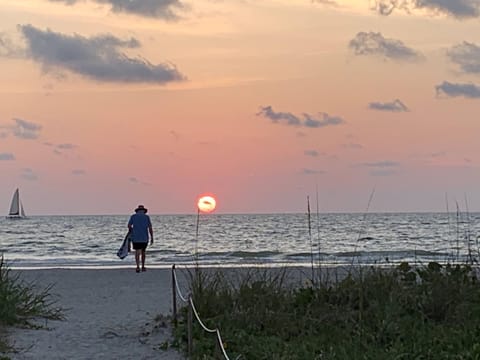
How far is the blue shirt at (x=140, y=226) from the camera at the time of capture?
1931 centimetres

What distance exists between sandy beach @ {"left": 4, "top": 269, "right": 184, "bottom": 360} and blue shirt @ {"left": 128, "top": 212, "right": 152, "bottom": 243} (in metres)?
1.24

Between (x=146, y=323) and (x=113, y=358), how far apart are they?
2.22m

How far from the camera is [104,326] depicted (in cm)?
1145

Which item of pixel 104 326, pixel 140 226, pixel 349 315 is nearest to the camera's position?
pixel 349 315

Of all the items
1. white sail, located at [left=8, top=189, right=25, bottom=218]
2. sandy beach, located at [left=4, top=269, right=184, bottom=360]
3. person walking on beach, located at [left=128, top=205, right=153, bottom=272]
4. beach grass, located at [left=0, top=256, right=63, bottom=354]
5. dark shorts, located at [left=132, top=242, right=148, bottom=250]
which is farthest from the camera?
white sail, located at [left=8, top=189, right=25, bottom=218]

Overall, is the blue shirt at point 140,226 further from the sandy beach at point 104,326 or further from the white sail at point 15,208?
the white sail at point 15,208

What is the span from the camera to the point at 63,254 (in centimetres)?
3797

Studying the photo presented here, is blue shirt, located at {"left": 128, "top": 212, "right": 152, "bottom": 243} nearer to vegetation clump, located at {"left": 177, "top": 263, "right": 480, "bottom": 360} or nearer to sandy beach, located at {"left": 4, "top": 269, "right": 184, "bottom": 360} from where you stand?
sandy beach, located at {"left": 4, "top": 269, "right": 184, "bottom": 360}

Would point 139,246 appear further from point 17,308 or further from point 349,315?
point 349,315

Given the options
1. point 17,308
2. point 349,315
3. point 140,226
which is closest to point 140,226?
point 140,226

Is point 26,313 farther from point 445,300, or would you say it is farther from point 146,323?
point 445,300

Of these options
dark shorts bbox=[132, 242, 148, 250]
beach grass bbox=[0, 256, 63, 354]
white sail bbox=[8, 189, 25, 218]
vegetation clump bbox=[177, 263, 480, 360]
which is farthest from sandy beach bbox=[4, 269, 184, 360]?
white sail bbox=[8, 189, 25, 218]

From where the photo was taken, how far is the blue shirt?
63.4ft

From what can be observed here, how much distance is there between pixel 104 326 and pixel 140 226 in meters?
7.94
